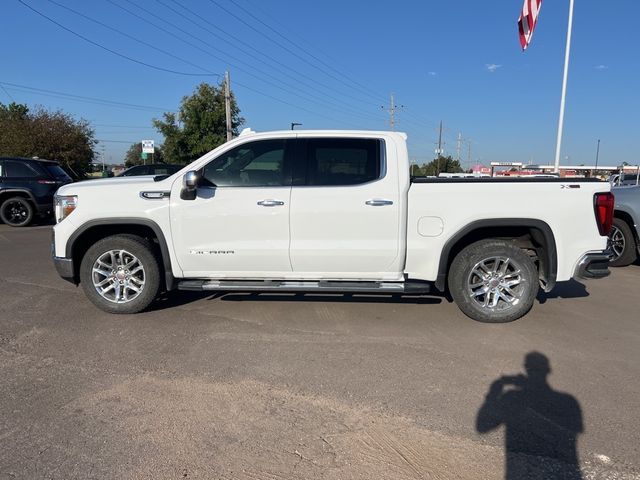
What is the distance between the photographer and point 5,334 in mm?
4555

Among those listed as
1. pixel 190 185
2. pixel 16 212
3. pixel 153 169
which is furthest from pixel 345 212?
pixel 153 169

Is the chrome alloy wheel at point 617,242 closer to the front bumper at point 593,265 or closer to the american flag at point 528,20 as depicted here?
the front bumper at point 593,265

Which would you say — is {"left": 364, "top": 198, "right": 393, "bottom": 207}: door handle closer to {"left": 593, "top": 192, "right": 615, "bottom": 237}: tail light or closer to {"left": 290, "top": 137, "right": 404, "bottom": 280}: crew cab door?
{"left": 290, "top": 137, "right": 404, "bottom": 280}: crew cab door

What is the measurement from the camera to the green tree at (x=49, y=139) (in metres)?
28.5

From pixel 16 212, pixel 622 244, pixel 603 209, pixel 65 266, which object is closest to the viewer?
pixel 603 209

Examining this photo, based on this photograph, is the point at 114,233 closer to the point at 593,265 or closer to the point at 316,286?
the point at 316,286

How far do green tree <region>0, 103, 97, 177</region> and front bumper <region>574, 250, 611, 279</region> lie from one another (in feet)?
102

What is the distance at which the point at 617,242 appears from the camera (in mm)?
8117

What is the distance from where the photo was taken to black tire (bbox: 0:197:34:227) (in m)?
12.7

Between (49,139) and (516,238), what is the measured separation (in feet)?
104

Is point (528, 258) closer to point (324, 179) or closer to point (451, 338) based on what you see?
point (451, 338)

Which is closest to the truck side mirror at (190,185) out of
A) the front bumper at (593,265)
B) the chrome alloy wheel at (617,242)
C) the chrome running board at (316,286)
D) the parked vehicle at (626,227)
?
the chrome running board at (316,286)

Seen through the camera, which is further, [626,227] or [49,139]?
[49,139]

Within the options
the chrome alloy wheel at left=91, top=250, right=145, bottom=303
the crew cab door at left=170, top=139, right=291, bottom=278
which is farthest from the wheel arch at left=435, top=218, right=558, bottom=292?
the chrome alloy wheel at left=91, top=250, right=145, bottom=303
